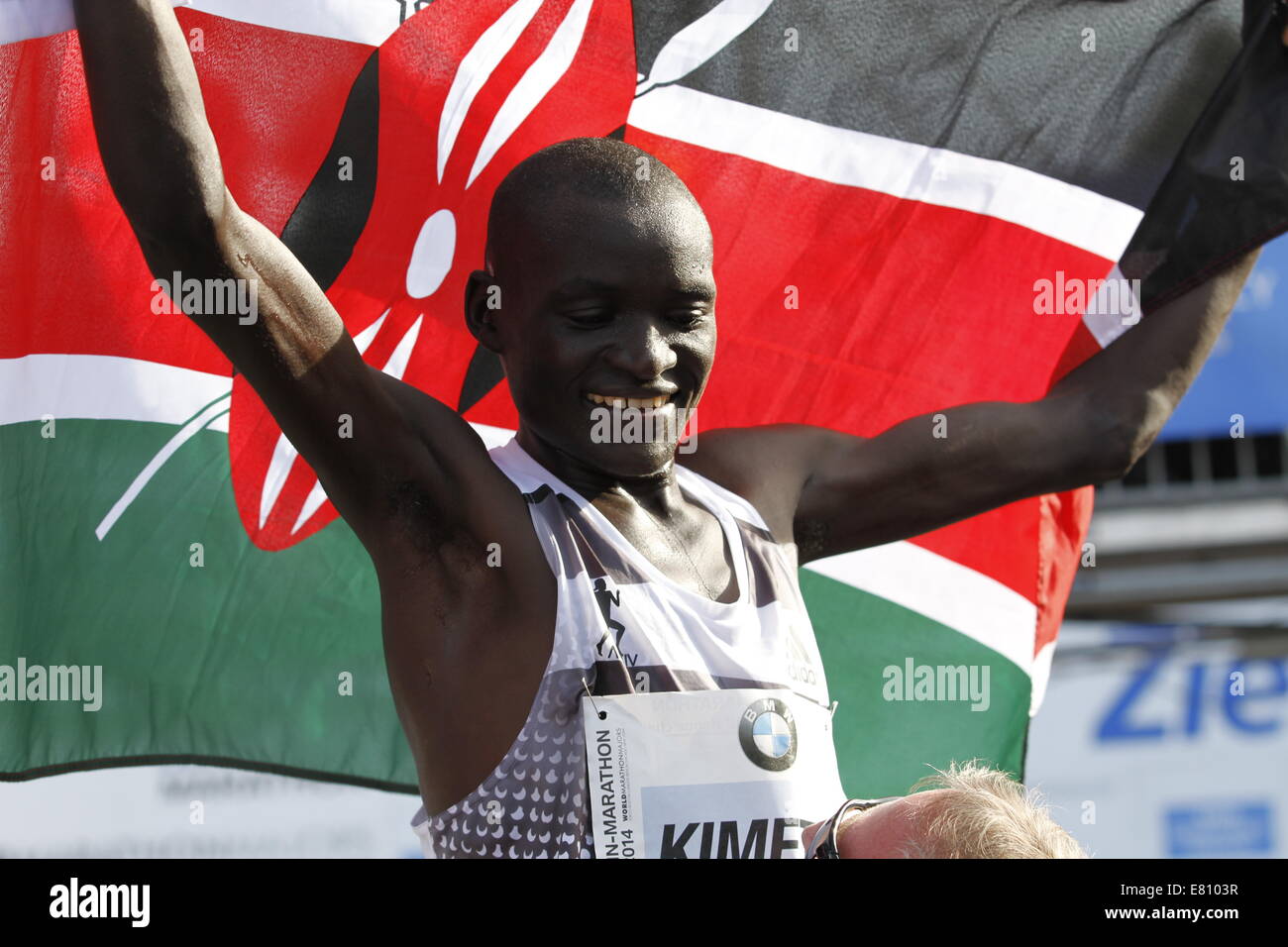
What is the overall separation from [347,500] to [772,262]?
1.74 meters

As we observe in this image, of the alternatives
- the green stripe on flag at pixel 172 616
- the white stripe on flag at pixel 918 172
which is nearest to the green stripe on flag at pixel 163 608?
the green stripe on flag at pixel 172 616

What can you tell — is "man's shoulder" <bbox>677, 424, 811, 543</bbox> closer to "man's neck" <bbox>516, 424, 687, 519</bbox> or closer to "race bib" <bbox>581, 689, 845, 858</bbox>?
"man's neck" <bbox>516, 424, 687, 519</bbox>

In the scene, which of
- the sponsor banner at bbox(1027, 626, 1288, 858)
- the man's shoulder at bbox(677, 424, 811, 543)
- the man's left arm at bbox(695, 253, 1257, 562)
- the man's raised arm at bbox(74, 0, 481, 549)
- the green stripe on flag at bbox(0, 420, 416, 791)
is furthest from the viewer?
the sponsor banner at bbox(1027, 626, 1288, 858)

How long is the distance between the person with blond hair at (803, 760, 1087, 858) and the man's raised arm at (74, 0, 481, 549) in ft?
3.44

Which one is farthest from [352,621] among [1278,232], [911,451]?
[1278,232]

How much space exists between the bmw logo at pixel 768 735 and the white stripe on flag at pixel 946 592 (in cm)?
160

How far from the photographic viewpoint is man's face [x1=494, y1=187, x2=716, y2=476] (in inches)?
108

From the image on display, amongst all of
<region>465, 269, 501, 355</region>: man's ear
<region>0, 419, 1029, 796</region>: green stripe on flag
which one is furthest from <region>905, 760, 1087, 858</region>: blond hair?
<region>0, 419, 1029, 796</region>: green stripe on flag

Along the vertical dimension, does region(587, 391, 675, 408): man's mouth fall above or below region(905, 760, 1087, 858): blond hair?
above

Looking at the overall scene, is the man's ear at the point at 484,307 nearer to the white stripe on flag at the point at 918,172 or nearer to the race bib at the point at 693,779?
the race bib at the point at 693,779

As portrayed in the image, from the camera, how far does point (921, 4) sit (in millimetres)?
4141

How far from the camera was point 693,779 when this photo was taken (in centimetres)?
259

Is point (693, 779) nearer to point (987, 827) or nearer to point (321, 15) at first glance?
point (987, 827)

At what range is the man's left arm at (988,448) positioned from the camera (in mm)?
3426
